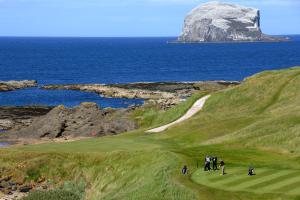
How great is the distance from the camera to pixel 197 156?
151 feet

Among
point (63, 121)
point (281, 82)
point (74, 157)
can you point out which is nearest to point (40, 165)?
point (74, 157)

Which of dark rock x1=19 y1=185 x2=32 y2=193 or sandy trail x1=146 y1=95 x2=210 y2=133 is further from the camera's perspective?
sandy trail x1=146 y1=95 x2=210 y2=133

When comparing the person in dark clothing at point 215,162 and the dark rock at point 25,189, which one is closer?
the person in dark clothing at point 215,162

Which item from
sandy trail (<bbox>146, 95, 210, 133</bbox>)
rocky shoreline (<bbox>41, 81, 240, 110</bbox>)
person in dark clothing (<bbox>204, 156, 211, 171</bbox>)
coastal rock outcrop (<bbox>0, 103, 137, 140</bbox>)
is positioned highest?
person in dark clothing (<bbox>204, 156, 211, 171</bbox>)

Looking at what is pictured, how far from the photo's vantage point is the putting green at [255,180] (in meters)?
34.8

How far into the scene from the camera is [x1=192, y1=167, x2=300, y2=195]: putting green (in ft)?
114

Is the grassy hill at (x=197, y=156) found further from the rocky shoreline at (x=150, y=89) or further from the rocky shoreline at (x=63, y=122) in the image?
the rocky shoreline at (x=150, y=89)

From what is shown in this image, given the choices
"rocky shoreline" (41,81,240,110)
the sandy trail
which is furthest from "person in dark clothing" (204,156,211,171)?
"rocky shoreline" (41,81,240,110)

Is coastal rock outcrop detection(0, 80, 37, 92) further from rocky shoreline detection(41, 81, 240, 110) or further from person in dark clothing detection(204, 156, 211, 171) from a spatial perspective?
person in dark clothing detection(204, 156, 211, 171)

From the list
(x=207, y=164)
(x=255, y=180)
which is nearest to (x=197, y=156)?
(x=207, y=164)

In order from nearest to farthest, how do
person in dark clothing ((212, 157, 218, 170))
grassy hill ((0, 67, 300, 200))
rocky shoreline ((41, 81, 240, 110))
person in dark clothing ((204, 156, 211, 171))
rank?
grassy hill ((0, 67, 300, 200))
person in dark clothing ((204, 156, 211, 171))
person in dark clothing ((212, 157, 218, 170))
rocky shoreline ((41, 81, 240, 110))

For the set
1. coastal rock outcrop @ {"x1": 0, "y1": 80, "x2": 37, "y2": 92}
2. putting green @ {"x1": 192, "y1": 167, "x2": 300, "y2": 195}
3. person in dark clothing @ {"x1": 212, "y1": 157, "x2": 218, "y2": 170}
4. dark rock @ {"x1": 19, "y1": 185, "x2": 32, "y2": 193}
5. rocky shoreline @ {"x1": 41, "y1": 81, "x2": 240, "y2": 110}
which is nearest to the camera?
putting green @ {"x1": 192, "y1": 167, "x2": 300, "y2": 195}

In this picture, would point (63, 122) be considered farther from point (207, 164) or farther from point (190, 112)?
point (207, 164)

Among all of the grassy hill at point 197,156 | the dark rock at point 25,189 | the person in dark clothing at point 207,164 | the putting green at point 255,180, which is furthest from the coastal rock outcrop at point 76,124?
the putting green at point 255,180
